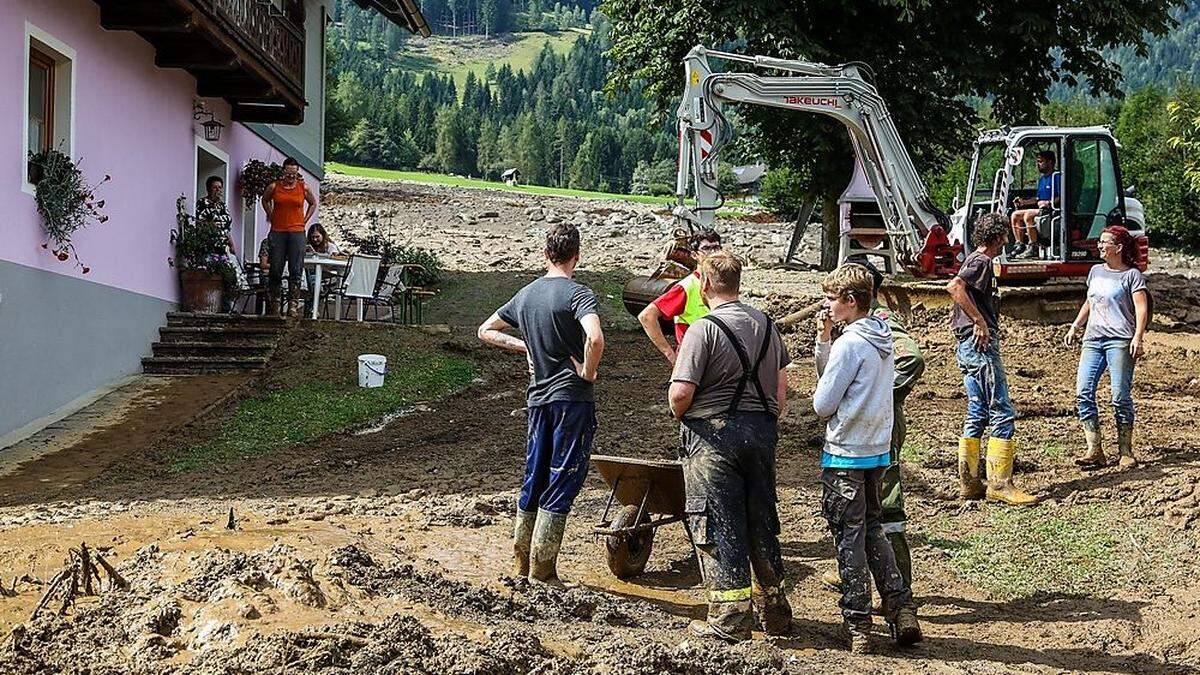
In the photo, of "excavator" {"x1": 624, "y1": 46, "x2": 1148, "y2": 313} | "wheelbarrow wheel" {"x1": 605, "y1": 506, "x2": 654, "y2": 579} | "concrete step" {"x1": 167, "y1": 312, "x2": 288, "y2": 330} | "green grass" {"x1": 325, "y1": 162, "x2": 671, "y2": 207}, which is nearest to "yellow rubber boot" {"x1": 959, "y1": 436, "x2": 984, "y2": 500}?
"wheelbarrow wheel" {"x1": 605, "y1": 506, "x2": 654, "y2": 579}

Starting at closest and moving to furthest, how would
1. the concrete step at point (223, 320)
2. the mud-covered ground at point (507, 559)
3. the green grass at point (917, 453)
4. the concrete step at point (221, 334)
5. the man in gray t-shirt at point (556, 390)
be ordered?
the mud-covered ground at point (507, 559) → the man in gray t-shirt at point (556, 390) → the green grass at point (917, 453) → the concrete step at point (221, 334) → the concrete step at point (223, 320)

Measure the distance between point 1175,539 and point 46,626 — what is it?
6.98m

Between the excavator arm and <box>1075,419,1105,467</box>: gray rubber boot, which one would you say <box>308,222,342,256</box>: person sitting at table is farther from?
<box>1075,419,1105,467</box>: gray rubber boot

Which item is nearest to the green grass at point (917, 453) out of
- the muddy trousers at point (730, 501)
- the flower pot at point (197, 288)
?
the muddy trousers at point (730, 501)

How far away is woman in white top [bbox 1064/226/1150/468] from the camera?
9609 millimetres

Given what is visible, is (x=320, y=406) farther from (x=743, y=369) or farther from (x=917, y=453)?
(x=743, y=369)

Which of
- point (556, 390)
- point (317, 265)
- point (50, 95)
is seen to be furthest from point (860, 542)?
point (317, 265)

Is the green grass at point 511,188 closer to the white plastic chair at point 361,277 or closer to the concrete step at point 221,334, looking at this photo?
the white plastic chair at point 361,277

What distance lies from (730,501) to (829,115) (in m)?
13.4

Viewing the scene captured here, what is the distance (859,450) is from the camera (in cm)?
643

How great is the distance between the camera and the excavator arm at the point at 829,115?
15.6 meters

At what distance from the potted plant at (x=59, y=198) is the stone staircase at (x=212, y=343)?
6.53 feet

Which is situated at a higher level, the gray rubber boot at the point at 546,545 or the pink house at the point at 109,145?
the pink house at the point at 109,145

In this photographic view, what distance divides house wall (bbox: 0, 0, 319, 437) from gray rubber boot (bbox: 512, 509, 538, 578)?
5.97 m
